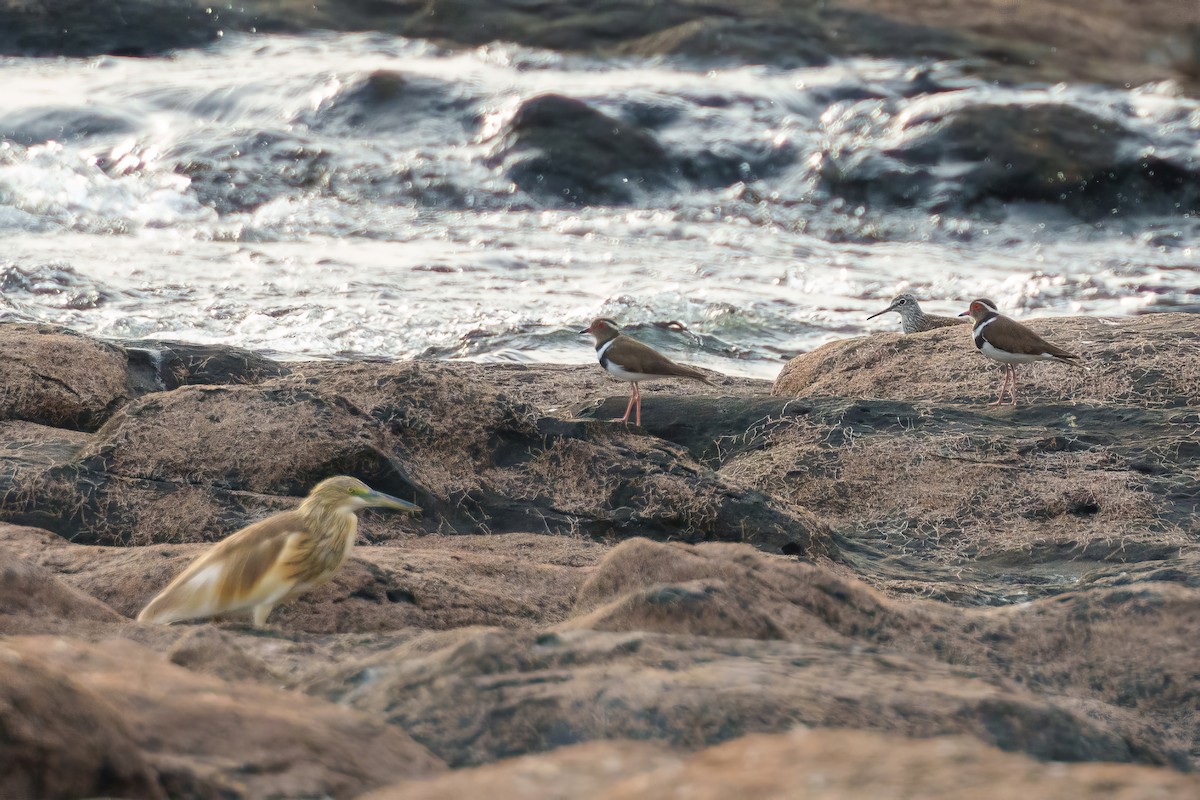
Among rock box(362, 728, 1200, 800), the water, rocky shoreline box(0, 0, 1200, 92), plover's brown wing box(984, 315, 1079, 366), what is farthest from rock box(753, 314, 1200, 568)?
rocky shoreline box(0, 0, 1200, 92)

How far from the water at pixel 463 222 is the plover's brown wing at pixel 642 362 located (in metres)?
4.54

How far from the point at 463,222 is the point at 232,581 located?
16170 mm

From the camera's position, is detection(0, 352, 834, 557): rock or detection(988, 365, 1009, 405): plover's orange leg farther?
detection(988, 365, 1009, 405): plover's orange leg

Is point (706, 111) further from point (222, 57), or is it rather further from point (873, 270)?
point (222, 57)

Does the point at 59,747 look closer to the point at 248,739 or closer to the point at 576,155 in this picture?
the point at 248,739

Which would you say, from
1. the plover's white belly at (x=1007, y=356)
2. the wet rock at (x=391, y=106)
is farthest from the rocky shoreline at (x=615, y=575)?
the wet rock at (x=391, y=106)

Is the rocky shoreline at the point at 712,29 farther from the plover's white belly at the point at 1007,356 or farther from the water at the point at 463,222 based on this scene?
the plover's white belly at the point at 1007,356

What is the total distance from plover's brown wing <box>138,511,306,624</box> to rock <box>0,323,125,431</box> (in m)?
3.58

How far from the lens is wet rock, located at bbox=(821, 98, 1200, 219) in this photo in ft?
74.8

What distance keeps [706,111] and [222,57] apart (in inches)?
399

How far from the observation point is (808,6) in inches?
1215

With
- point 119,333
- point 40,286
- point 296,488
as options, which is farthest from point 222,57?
point 296,488

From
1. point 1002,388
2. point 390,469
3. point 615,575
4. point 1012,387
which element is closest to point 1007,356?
point 1012,387

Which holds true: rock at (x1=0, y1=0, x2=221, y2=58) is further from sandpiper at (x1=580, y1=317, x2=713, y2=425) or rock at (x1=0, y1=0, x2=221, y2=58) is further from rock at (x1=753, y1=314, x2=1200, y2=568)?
rock at (x1=753, y1=314, x2=1200, y2=568)
